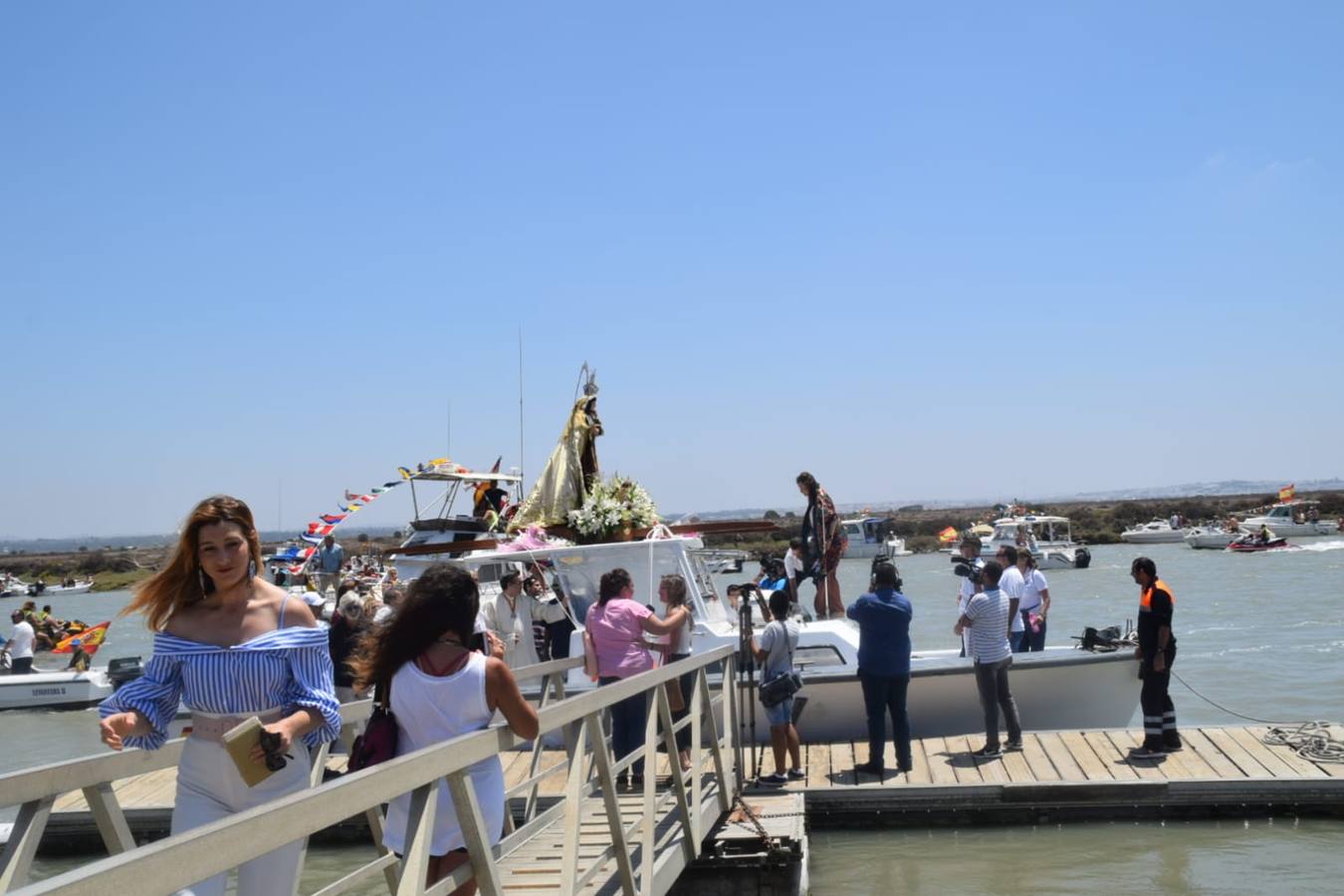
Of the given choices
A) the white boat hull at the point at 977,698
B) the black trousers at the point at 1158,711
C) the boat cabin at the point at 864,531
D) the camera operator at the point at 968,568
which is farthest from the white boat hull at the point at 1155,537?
the black trousers at the point at 1158,711

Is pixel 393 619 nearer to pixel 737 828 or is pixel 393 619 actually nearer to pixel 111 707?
pixel 111 707

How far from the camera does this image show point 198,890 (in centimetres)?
353

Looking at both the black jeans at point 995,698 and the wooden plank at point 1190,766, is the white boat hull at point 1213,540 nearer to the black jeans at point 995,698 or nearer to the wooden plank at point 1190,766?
the wooden plank at point 1190,766

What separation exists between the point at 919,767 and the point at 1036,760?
103 centimetres

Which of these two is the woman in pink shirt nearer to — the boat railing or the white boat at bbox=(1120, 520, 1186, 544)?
A: the boat railing

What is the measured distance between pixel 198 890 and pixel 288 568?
880 inches

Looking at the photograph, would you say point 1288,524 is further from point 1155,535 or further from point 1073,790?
point 1073,790

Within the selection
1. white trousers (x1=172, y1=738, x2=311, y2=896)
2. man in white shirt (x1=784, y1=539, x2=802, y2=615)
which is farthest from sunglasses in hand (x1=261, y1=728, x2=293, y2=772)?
man in white shirt (x1=784, y1=539, x2=802, y2=615)

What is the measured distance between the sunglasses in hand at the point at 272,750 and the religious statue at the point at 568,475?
8972mm

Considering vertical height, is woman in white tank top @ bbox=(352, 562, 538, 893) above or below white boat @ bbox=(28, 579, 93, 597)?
above

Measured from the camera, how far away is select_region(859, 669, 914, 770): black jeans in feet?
33.3

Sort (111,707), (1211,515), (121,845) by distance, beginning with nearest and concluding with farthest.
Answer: (111,707) < (121,845) < (1211,515)

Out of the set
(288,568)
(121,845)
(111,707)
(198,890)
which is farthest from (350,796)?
(288,568)

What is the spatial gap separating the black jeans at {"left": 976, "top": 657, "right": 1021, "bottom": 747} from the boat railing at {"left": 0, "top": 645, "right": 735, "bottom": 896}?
13.3 feet
